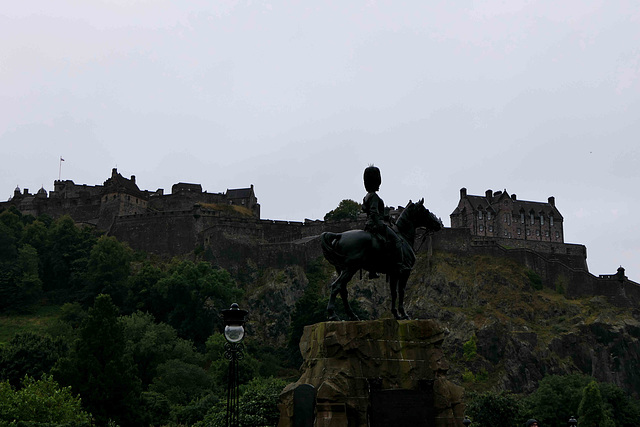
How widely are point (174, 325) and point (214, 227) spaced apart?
688 inches

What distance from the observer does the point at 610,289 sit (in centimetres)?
8344

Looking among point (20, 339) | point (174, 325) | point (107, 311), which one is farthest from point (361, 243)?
point (174, 325)

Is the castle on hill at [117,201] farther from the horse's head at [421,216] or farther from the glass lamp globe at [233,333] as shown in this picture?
the glass lamp globe at [233,333]

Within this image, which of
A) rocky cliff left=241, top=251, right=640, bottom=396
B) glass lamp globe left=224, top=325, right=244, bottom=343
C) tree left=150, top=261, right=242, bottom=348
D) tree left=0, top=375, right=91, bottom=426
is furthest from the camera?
rocky cliff left=241, top=251, right=640, bottom=396

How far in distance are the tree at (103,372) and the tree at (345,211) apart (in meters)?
56.2

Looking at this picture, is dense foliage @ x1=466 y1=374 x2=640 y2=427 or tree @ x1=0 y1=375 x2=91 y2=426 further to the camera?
dense foliage @ x1=466 y1=374 x2=640 y2=427

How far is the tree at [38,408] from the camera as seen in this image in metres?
33.1

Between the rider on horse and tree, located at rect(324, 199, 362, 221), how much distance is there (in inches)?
3178

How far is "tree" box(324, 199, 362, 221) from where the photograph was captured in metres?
102

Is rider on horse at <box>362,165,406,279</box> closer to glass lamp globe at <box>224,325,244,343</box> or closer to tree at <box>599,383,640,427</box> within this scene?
glass lamp globe at <box>224,325,244,343</box>

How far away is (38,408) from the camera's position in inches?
1351

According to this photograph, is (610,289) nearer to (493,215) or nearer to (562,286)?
(562,286)


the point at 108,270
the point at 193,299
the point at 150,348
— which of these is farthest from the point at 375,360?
the point at 108,270

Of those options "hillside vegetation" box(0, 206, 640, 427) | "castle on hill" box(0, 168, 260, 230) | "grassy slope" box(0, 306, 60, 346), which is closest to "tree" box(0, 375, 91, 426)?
"hillside vegetation" box(0, 206, 640, 427)
